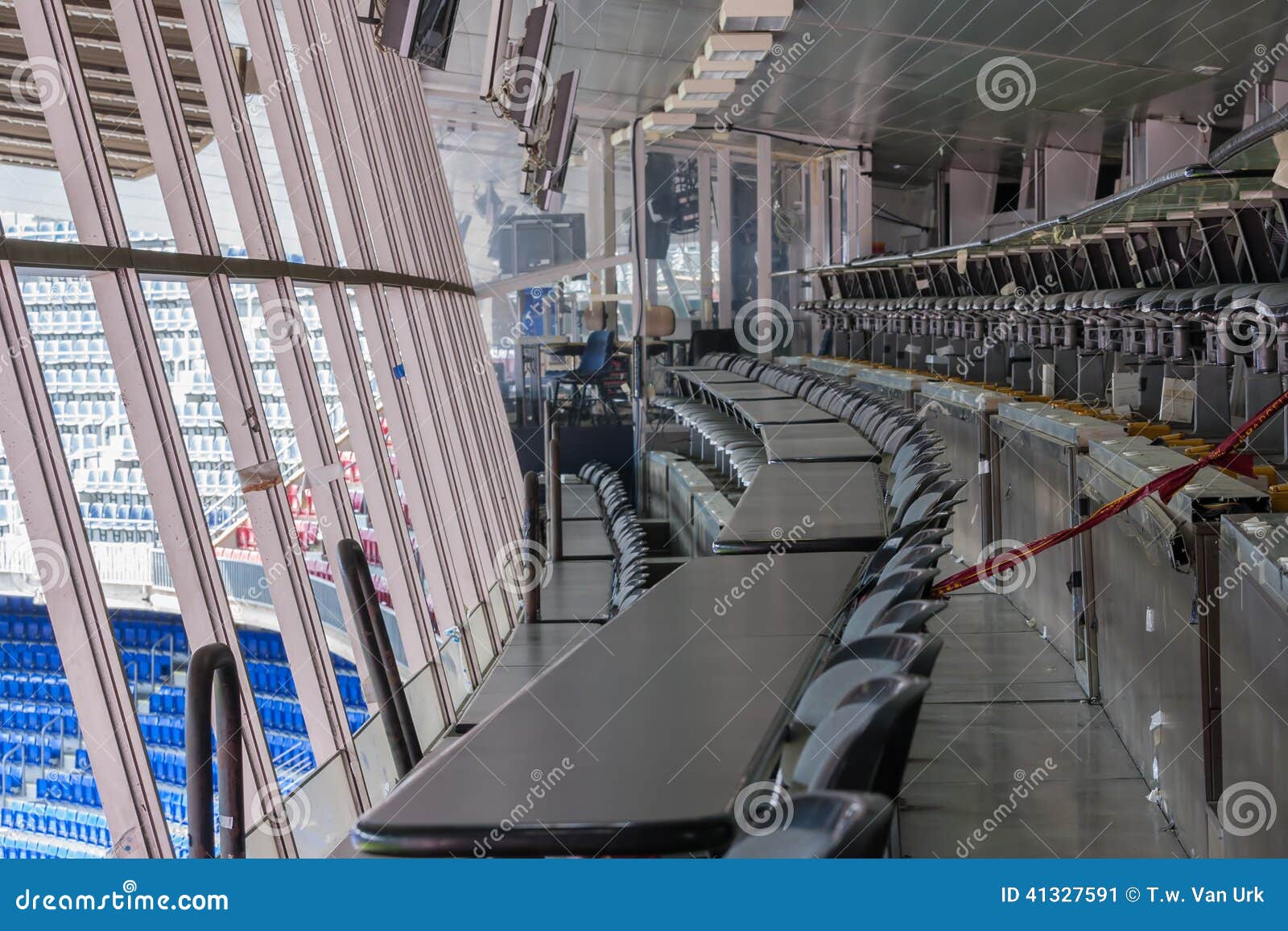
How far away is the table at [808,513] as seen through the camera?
3732 millimetres

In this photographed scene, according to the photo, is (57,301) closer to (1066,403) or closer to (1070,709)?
(1070,709)

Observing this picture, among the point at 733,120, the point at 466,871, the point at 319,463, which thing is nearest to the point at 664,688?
the point at 466,871

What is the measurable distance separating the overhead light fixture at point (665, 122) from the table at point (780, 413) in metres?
6.52

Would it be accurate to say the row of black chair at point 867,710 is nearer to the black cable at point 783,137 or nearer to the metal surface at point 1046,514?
the metal surface at point 1046,514

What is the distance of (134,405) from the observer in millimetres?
→ 3738

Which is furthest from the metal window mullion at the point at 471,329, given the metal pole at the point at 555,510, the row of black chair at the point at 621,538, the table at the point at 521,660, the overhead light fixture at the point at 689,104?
the table at the point at 521,660

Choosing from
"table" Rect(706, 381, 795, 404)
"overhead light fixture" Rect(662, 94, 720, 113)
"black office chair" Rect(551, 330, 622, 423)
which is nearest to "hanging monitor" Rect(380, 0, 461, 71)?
"table" Rect(706, 381, 795, 404)

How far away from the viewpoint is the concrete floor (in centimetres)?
390

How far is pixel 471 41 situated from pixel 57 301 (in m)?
7.36

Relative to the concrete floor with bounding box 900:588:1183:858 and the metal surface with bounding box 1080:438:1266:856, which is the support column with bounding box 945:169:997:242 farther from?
the metal surface with bounding box 1080:438:1266:856

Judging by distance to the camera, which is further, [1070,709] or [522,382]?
[522,382]

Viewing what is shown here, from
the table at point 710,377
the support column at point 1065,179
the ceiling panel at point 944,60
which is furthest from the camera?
the support column at point 1065,179

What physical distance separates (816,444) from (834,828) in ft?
→ 14.5

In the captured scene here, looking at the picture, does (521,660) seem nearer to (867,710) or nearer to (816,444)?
(816,444)
